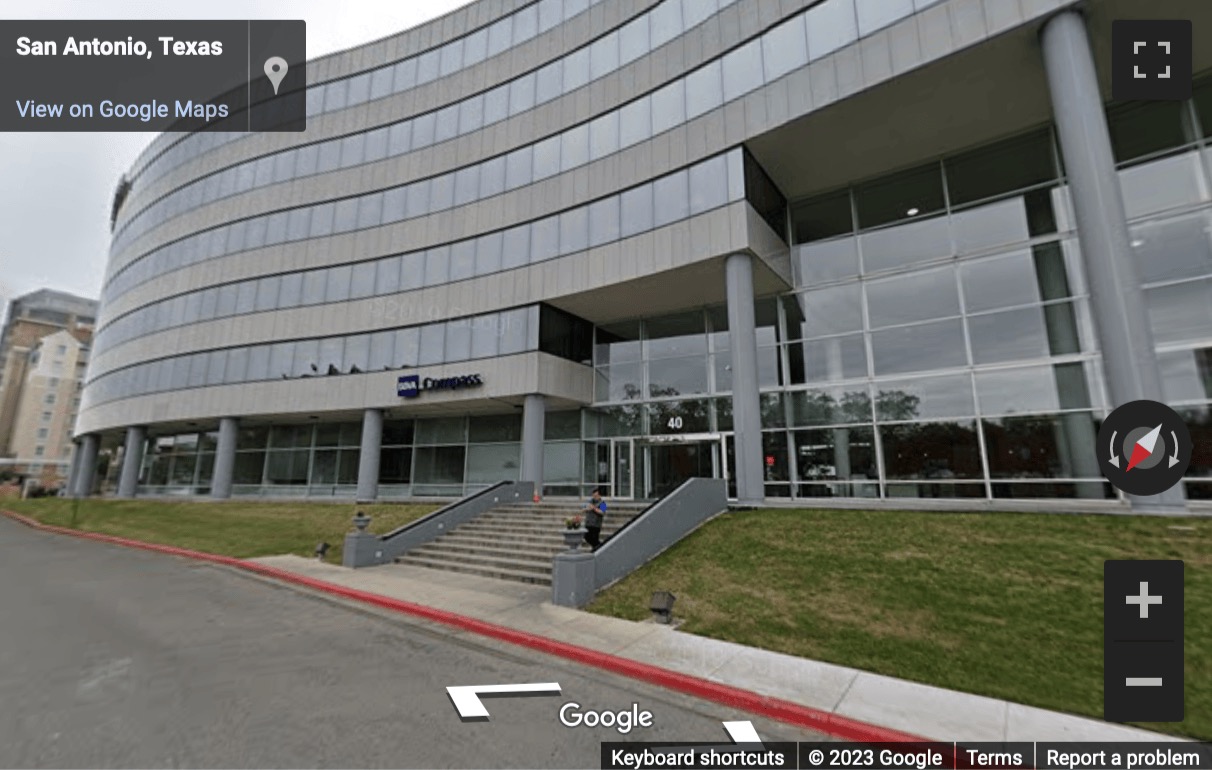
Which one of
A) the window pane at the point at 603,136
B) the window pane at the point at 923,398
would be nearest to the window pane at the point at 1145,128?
the window pane at the point at 923,398

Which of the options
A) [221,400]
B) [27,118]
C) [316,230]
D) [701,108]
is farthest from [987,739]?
[221,400]

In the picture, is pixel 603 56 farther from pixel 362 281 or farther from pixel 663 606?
pixel 663 606

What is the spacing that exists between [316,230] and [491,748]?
2987 centimetres

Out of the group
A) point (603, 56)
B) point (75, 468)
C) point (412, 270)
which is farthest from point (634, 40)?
point (75, 468)

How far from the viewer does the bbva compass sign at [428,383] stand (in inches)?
891

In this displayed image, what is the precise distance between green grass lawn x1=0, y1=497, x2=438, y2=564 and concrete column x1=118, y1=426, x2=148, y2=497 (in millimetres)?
3760

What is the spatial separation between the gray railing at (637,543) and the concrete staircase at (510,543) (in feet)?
1.91

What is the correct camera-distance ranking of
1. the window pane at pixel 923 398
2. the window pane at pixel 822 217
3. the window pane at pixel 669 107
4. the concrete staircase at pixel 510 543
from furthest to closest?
the window pane at pixel 669 107 < the window pane at pixel 822 217 < the window pane at pixel 923 398 < the concrete staircase at pixel 510 543

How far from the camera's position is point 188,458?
113 ft

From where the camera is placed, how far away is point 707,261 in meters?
17.5

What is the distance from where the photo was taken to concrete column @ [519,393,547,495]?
70.0 ft

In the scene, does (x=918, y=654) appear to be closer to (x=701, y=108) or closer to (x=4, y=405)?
(x=701, y=108)

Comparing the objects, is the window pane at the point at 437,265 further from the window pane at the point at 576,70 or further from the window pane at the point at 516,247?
the window pane at the point at 576,70

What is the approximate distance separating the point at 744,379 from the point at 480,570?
364 inches
